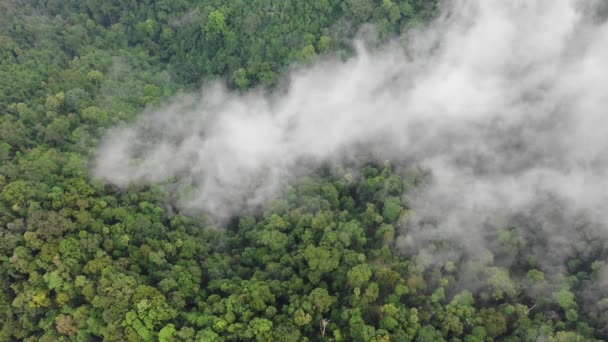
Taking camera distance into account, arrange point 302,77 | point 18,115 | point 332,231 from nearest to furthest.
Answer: point 332,231
point 18,115
point 302,77

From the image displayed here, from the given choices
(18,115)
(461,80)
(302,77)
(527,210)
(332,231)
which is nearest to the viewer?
(332,231)

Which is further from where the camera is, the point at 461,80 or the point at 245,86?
the point at 245,86

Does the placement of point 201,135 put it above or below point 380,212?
above

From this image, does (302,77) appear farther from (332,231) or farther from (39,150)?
(39,150)

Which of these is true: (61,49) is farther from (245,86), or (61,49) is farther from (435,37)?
(435,37)

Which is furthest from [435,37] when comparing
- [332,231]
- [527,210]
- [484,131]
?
[332,231]

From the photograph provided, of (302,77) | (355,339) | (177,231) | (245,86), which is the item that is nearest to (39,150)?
(177,231)

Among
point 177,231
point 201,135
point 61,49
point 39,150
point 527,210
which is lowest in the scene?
point 177,231
